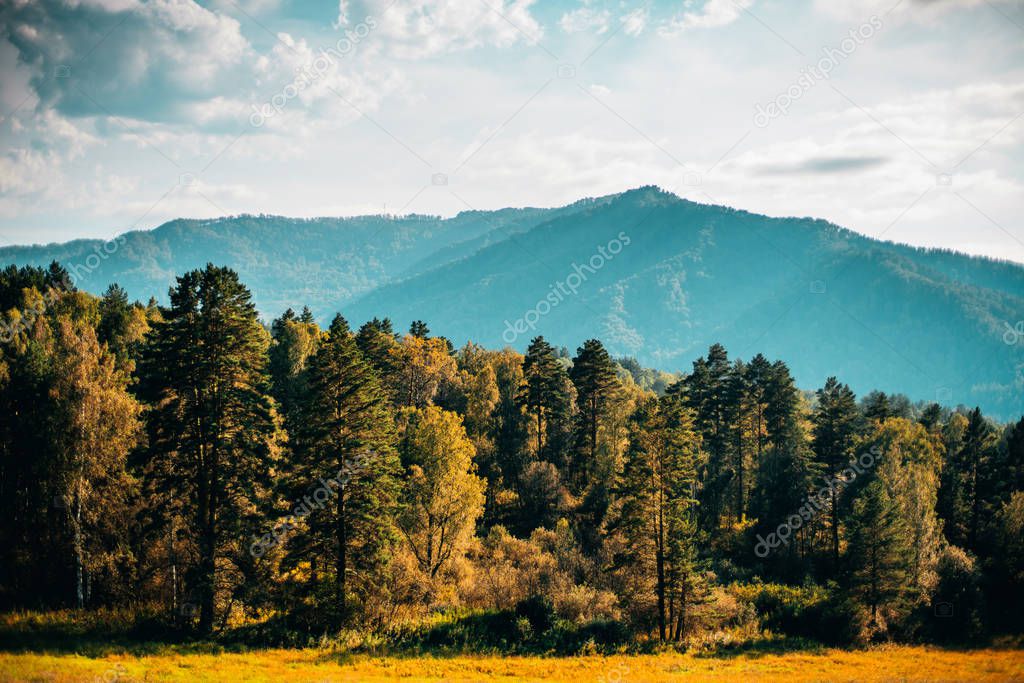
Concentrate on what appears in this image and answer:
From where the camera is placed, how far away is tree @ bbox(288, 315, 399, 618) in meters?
31.0

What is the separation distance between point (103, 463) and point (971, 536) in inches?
2932

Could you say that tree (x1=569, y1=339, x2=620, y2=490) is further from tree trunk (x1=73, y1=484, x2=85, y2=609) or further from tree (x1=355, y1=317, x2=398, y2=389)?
tree trunk (x1=73, y1=484, x2=85, y2=609)

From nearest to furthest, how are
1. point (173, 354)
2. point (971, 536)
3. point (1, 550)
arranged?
point (173, 354)
point (1, 550)
point (971, 536)

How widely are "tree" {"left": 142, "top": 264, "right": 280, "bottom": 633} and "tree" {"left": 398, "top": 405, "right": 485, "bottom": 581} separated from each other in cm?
1411

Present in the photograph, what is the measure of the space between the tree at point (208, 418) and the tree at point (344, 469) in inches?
113

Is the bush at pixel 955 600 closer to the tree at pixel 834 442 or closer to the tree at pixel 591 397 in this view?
the tree at pixel 834 442

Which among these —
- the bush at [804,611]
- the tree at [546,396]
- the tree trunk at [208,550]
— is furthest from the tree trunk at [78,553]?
the bush at [804,611]

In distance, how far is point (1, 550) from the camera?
1204 inches

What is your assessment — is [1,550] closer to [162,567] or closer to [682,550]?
[162,567]

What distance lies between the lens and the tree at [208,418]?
2780cm

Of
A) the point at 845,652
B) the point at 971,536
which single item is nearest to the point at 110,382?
the point at 845,652

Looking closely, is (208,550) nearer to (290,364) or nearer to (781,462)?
(290,364)
